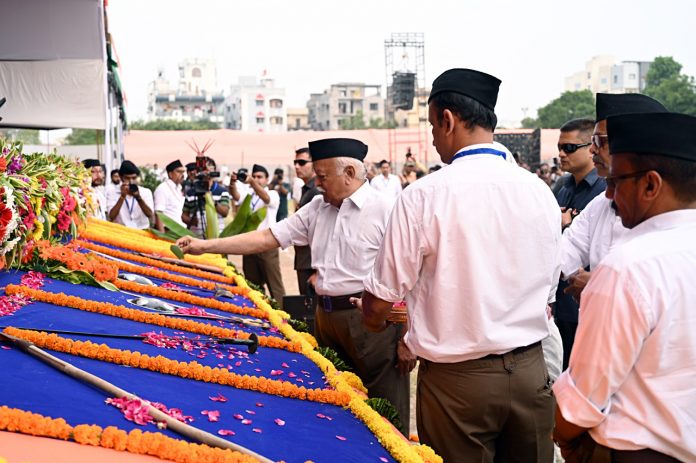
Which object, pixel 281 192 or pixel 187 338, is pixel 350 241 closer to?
pixel 187 338

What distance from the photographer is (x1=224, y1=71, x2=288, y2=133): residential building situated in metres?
102

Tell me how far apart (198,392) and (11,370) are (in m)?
0.56

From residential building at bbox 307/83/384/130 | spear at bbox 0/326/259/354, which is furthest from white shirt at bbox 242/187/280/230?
residential building at bbox 307/83/384/130

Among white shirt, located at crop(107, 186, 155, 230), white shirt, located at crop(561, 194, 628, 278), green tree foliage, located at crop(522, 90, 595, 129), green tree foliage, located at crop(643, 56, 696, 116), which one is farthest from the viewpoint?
green tree foliage, located at crop(522, 90, 595, 129)

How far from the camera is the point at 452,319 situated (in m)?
2.43

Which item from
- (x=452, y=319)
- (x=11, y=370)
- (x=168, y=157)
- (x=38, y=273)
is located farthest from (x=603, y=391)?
(x=168, y=157)

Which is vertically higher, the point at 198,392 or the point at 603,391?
the point at 603,391

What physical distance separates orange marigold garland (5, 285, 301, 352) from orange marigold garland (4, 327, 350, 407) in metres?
0.63

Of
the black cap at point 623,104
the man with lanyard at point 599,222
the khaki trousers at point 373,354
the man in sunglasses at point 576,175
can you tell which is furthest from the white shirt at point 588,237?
the khaki trousers at point 373,354

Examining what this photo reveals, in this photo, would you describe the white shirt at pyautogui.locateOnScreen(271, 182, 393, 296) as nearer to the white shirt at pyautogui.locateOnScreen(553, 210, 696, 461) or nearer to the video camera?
the white shirt at pyautogui.locateOnScreen(553, 210, 696, 461)

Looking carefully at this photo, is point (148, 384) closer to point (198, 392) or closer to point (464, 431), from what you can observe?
point (198, 392)

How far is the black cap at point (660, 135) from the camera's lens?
1.73 m

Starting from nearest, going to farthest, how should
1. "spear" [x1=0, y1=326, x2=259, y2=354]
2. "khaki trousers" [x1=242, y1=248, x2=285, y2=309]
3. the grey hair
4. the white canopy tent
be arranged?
"spear" [x1=0, y1=326, x2=259, y2=354], the grey hair, "khaki trousers" [x1=242, y1=248, x2=285, y2=309], the white canopy tent

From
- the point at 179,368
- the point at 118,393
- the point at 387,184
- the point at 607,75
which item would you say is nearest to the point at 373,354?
the point at 179,368
